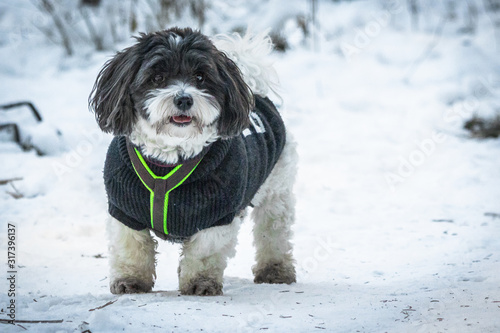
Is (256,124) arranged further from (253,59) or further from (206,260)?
(206,260)

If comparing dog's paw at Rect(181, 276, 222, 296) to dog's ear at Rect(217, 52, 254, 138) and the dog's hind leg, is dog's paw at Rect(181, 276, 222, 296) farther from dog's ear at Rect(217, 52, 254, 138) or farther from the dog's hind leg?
dog's ear at Rect(217, 52, 254, 138)

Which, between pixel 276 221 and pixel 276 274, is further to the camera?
pixel 276 221

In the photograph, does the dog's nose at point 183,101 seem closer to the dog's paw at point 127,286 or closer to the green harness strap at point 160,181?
the green harness strap at point 160,181

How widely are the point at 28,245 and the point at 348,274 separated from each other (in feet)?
7.47

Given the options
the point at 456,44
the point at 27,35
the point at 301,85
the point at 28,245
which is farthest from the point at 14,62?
the point at 456,44

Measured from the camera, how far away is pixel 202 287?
2984mm

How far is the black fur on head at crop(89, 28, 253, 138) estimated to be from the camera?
267 centimetres

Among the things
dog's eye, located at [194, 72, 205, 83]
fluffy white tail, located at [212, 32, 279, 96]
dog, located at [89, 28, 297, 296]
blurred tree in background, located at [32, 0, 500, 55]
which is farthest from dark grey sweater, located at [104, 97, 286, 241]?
blurred tree in background, located at [32, 0, 500, 55]

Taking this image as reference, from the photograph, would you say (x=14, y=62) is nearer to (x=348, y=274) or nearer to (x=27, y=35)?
(x=27, y=35)

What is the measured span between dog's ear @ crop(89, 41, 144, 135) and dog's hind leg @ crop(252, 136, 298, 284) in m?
1.23

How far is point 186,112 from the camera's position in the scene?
2586 mm

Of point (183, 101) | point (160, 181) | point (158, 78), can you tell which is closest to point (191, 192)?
point (160, 181)

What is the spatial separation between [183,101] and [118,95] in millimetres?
373

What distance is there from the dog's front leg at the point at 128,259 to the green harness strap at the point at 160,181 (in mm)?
258
